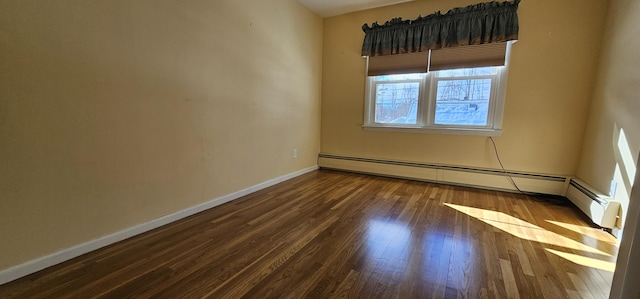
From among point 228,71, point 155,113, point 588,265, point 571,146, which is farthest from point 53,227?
point 571,146

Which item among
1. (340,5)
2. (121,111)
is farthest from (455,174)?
(121,111)

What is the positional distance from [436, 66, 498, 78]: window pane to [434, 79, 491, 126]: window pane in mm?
81

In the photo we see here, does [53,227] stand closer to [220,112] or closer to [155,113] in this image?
[155,113]

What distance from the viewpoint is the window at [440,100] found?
131 inches

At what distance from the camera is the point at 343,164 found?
4.38 meters

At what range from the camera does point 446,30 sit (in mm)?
3391

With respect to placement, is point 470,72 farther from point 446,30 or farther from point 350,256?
point 350,256

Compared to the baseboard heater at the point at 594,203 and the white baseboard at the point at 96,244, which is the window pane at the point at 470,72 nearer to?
the baseboard heater at the point at 594,203

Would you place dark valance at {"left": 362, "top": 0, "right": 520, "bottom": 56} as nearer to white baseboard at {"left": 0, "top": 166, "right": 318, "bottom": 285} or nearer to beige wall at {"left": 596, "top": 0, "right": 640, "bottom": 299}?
beige wall at {"left": 596, "top": 0, "right": 640, "bottom": 299}

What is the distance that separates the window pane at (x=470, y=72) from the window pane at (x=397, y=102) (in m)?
0.37

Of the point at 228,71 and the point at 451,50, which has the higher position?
the point at 451,50

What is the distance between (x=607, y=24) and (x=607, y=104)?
909 mm

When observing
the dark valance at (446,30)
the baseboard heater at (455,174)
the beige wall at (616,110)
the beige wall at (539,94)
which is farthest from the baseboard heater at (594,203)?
the dark valance at (446,30)

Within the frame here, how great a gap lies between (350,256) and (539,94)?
3.12 m
